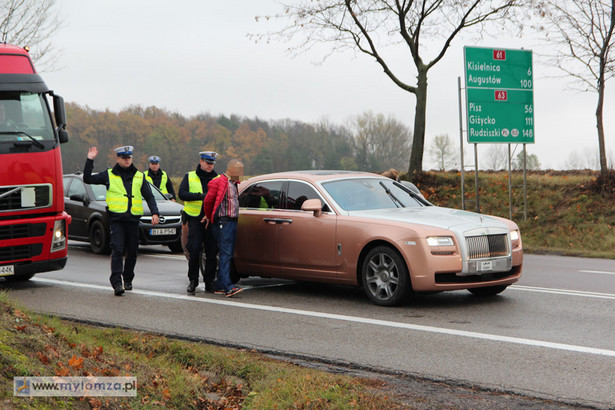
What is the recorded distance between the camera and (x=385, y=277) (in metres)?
9.33

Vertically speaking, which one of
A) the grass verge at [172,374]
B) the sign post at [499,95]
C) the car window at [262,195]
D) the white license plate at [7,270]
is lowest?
the grass verge at [172,374]

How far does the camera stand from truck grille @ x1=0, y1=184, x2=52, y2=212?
10.5m

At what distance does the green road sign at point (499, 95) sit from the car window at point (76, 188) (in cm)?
1029

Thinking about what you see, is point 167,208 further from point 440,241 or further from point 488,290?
point 440,241

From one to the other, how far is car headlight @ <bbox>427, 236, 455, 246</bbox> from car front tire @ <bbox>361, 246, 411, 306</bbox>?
1.38 feet

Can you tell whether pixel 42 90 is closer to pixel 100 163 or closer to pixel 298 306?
pixel 298 306

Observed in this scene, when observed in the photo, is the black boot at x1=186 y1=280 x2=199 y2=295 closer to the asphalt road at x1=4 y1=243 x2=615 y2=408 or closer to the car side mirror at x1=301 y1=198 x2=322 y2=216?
the asphalt road at x1=4 y1=243 x2=615 y2=408

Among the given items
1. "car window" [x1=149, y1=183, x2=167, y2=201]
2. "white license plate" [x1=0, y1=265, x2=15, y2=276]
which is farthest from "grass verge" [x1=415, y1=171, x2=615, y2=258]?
"white license plate" [x1=0, y1=265, x2=15, y2=276]

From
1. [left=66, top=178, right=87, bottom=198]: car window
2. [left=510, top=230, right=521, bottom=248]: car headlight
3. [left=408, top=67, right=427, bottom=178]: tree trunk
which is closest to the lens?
[left=510, top=230, right=521, bottom=248]: car headlight

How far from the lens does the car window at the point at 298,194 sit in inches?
406

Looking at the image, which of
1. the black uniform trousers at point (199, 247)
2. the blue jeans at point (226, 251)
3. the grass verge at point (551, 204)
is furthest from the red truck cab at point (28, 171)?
the grass verge at point (551, 204)

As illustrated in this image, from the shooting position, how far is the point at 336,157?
4119 centimetres

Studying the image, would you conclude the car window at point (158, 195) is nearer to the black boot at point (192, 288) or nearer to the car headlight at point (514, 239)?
the black boot at point (192, 288)

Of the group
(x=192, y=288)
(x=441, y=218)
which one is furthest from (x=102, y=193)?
(x=441, y=218)
